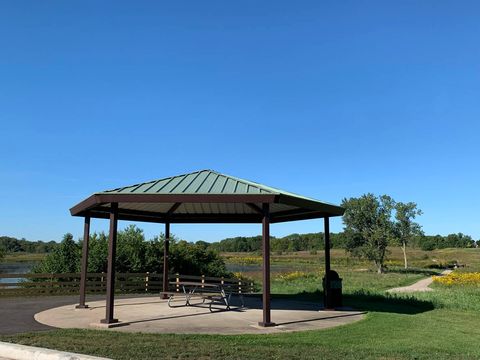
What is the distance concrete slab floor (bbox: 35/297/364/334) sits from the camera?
9.56 m

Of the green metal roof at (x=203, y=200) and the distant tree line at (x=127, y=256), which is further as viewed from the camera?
the distant tree line at (x=127, y=256)

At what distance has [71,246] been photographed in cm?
2302

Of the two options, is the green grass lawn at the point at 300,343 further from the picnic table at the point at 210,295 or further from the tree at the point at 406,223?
the tree at the point at 406,223

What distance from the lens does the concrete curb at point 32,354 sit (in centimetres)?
614

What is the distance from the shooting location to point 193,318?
1105cm

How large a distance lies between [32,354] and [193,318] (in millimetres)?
4930

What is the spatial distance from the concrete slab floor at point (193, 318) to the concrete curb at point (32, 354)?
2.55 m

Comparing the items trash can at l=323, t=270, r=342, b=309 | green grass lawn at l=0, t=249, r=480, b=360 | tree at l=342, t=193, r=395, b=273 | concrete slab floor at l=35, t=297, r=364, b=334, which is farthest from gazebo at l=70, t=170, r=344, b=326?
tree at l=342, t=193, r=395, b=273

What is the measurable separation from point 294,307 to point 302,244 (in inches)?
5410

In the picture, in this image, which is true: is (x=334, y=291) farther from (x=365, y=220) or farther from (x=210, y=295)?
(x=365, y=220)

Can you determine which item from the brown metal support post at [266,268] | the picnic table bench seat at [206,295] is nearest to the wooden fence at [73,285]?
the picnic table bench seat at [206,295]

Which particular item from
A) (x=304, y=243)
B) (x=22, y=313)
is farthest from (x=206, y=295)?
(x=304, y=243)

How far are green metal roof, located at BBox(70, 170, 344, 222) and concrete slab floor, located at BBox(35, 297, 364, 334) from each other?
273 centimetres

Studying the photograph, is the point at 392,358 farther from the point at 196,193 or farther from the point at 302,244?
the point at 302,244
